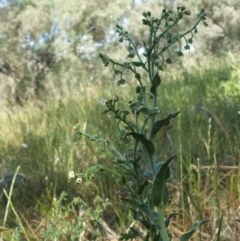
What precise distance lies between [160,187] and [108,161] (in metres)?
1.79

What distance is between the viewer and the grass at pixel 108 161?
1613 millimetres

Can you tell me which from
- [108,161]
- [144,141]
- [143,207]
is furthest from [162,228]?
[108,161]

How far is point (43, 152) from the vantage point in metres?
3.12

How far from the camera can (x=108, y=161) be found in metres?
2.64

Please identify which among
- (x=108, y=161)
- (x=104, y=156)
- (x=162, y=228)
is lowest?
(x=108, y=161)

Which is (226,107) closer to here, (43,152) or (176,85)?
(43,152)

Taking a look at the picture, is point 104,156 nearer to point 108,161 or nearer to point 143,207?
point 143,207

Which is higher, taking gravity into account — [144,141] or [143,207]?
[144,141]

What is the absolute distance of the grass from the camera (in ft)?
5.29

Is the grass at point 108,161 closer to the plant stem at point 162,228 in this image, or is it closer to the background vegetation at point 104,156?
the background vegetation at point 104,156

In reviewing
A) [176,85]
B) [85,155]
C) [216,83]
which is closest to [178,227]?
[85,155]

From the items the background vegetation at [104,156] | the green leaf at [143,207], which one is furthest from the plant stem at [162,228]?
the background vegetation at [104,156]

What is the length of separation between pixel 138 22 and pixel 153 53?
2208cm

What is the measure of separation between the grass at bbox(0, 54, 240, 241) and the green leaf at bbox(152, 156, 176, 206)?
0.34 ft
